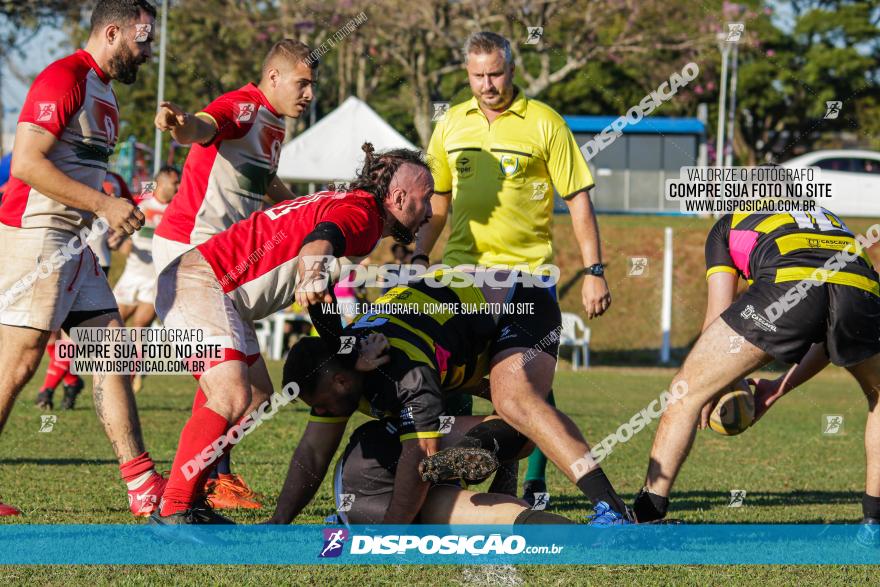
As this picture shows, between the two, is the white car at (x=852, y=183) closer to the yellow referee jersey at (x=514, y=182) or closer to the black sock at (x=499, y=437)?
the yellow referee jersey at (x=514, y=182)

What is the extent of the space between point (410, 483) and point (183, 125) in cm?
200

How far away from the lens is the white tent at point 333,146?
70.9 feet

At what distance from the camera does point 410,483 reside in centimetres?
477

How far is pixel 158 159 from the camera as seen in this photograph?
26.3 m

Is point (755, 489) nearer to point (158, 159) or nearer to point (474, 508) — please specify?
point (474, 508)

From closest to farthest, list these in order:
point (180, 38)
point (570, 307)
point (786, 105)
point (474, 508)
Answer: point (474, 508), point (570, 307), point (180, 38), point (786, 105)

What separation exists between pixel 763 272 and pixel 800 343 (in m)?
0.40

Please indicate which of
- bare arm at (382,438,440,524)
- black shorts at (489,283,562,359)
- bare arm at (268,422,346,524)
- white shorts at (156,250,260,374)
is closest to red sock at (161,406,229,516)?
white shorts at (156,250,260,374)

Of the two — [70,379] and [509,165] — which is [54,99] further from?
[70,379]

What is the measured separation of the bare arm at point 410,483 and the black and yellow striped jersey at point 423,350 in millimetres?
46

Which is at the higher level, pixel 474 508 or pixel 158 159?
pixel 158 159

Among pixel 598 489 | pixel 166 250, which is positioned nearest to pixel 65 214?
pixel 166 250

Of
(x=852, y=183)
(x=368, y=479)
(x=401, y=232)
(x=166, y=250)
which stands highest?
(x=852, y=183)

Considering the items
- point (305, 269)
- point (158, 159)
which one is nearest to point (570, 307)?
point (158, 159)
